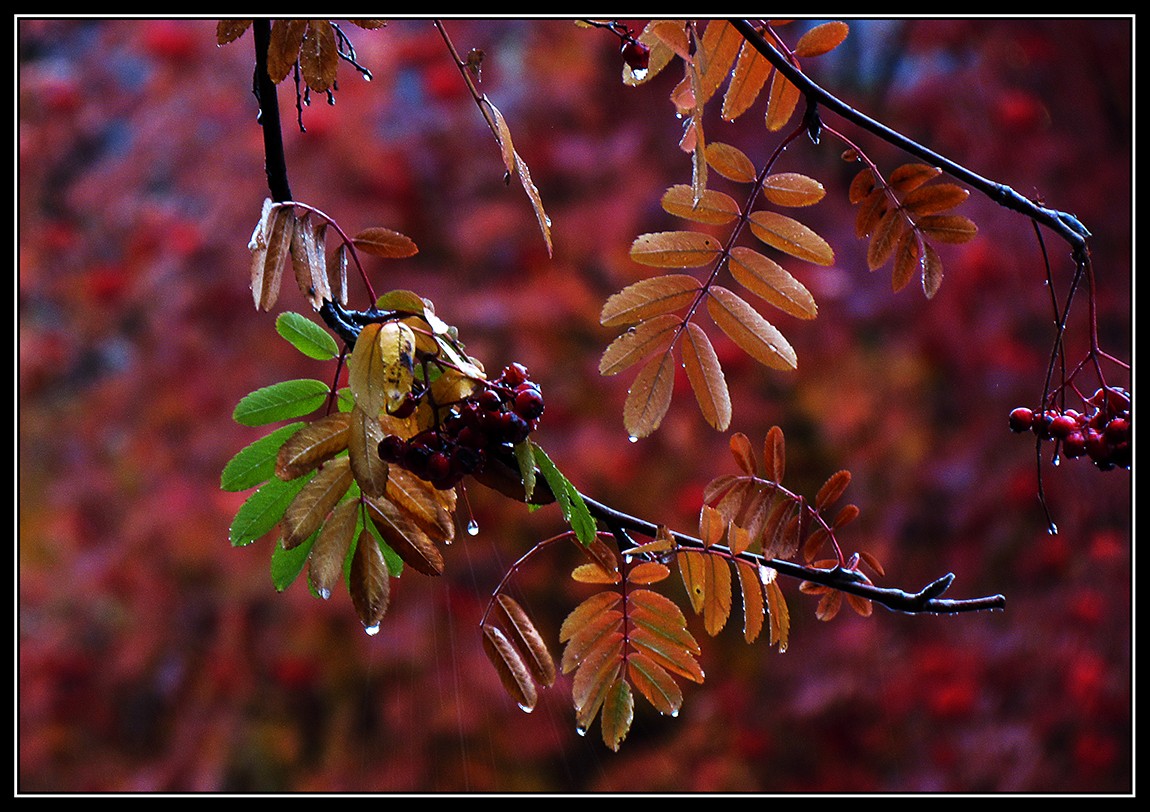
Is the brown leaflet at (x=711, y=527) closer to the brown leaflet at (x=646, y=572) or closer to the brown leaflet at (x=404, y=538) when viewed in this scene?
the brown leaflet at (x=646, y=572)

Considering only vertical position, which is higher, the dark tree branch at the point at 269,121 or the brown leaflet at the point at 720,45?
the brown leaflet at the point at 720,45

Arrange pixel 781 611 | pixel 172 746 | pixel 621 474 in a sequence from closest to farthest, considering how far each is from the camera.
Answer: pixel 781 611 → pixel 621 474 → pixel 172 746

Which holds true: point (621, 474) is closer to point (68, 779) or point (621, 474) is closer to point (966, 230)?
point (966, 230)

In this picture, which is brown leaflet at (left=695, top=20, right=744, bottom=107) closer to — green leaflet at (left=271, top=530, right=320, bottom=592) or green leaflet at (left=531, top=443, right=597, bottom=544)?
green leaflet at (left=531, top=443, right=597, bottom=544)

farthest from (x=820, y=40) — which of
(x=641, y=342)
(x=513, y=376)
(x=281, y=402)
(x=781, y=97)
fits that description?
(x=281, y=402)

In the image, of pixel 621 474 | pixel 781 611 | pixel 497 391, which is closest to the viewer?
pixel 497 391

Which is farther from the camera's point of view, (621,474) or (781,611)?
(621,474)

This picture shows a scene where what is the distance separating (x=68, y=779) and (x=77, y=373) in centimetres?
104

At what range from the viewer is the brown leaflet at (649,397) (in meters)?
0.66

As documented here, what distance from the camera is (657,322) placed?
0.70 meters

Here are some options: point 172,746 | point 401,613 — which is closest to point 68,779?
point 172,746

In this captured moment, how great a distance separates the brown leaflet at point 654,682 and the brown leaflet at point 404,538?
0.63 feet

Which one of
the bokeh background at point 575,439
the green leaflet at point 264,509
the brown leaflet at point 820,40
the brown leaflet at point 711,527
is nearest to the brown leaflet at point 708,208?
the brown leaflet at point 820,40

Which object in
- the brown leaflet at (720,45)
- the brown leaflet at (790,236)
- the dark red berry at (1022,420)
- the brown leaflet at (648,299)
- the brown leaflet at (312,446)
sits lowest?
the dark red berry at (1022,420)
